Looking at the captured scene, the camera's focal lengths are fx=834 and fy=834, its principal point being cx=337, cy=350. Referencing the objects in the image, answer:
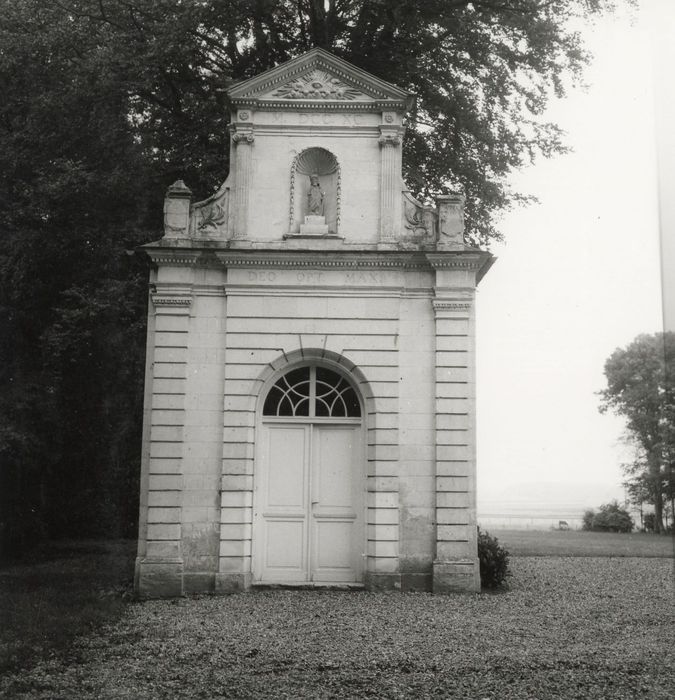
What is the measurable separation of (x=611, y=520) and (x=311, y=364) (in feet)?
83.4

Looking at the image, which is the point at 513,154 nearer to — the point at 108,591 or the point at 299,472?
the point at 299,472

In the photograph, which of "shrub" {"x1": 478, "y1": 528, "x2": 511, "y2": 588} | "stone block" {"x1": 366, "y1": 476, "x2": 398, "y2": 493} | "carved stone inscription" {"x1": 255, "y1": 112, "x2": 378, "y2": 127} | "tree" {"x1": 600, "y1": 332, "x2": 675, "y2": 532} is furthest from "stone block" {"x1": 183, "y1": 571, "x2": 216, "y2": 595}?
"tree" {"x1": 600, "y1": 332, "x2": 675, "y2": 532}

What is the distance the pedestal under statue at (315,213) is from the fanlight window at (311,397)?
2.07 meters

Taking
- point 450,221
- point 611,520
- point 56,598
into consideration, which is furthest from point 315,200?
point 611,520

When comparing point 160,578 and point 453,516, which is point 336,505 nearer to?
point 453,516

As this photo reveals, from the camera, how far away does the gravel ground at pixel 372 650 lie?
676 cm

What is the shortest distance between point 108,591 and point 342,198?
264 inches

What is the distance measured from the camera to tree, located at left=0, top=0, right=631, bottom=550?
1560cm

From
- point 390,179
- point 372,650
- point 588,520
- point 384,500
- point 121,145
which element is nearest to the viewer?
point 372,650

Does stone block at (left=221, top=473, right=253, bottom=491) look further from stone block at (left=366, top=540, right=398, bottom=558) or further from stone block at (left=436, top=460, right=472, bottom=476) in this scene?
stone block at (left=436, top=460, right=472, bottom=476)

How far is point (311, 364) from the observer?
12.5 meters

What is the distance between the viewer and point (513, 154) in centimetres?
1878

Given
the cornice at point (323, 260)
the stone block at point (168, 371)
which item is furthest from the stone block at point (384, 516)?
the cornice at point (323, 260)

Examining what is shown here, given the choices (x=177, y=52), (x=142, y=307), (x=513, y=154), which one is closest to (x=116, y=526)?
(x=142, y=307)
